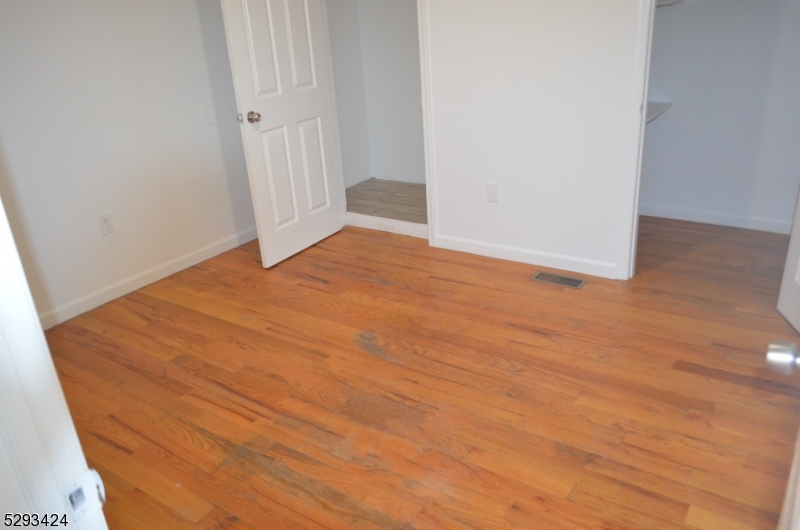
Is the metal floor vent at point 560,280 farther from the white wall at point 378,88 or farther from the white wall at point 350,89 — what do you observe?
the white wall at point 350,89

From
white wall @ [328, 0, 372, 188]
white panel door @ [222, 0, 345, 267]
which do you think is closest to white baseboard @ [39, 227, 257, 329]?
white panel door @ [222, 0, 345, 267]

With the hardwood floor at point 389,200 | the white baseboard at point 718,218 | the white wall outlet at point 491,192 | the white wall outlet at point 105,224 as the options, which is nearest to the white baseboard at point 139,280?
the white wall outlet at point 105,224

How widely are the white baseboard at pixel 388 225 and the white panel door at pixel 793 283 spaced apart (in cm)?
205

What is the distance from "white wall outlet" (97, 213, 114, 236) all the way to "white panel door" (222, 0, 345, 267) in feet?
2.63

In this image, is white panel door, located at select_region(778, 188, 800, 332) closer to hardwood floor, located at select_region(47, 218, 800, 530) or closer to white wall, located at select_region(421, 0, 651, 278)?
hardwood floor, located at select_region(47, 218, 800, 530)

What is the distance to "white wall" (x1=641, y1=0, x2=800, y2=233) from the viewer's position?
3.38 meters

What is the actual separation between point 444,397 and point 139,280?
2132 mm

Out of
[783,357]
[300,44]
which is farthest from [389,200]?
[783,357]

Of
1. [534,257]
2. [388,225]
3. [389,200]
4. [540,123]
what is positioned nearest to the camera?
[540,123]

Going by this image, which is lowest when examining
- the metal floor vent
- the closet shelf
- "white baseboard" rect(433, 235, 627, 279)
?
the metal floor vent

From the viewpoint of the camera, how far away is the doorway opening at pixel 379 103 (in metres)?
4.60

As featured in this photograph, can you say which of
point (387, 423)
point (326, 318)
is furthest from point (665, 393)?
point (326, 318)

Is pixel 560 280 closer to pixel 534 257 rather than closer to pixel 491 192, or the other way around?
pixel 534 257

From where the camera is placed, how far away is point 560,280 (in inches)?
128
